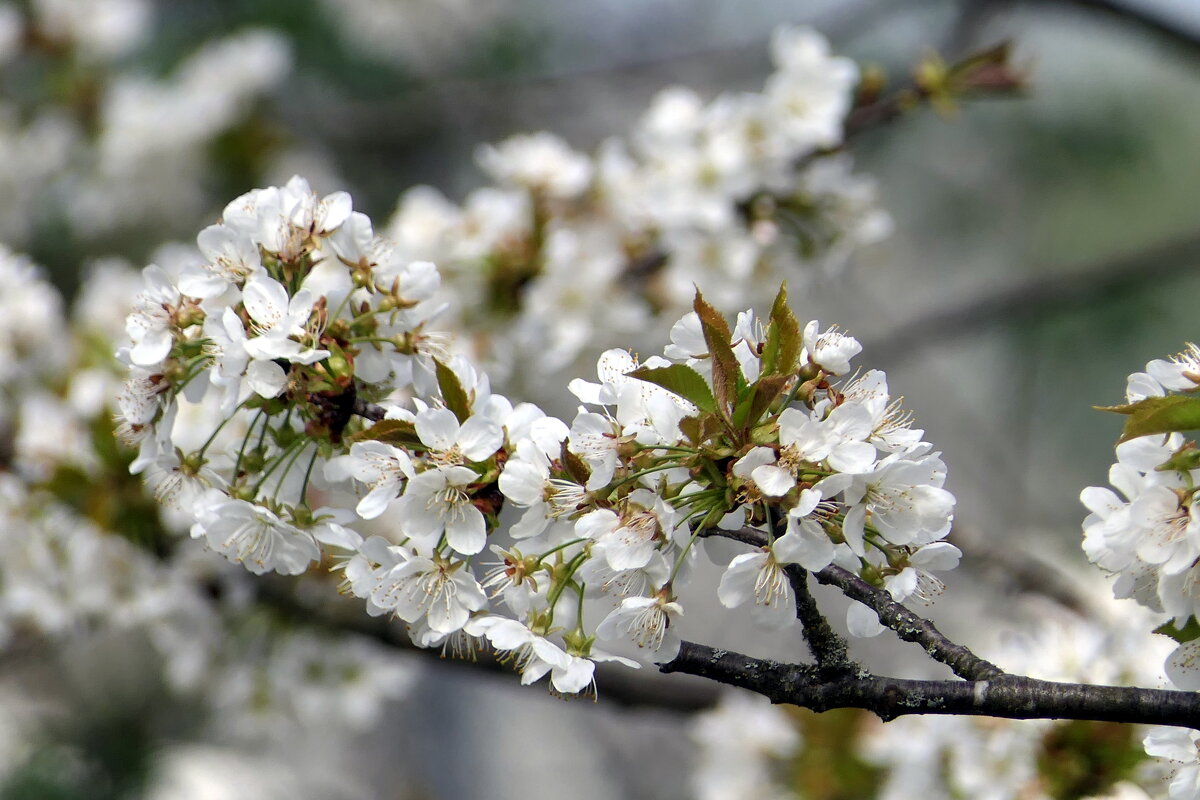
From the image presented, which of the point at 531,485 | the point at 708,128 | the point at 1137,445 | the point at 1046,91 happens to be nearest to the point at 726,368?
the point at 531,485

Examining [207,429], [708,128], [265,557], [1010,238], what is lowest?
[265,557]

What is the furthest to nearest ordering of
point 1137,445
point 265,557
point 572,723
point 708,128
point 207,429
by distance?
point 572,723 → point 708,128 → point 207,429 → point 265,557 → point 1137,445

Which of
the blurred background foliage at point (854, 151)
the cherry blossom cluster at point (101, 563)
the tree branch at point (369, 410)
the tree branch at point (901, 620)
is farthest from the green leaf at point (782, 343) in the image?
the blurred background foliage at point (854, 151)

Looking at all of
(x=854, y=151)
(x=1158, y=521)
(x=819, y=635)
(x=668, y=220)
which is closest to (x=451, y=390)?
(x=819, y=635)

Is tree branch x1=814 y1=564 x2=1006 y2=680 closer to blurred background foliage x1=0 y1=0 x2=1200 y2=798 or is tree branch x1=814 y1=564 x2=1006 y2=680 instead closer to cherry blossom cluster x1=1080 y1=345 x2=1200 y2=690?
cherry blossom cluster x1=1080 y1=345 x2=1200 y2=690

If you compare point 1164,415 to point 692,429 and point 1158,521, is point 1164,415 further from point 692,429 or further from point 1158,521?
point 692,429

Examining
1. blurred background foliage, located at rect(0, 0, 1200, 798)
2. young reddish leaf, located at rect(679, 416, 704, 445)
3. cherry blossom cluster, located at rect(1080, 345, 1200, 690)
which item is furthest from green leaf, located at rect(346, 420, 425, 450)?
blurred background foliage, located at rect(0, 0, 1200, 798)

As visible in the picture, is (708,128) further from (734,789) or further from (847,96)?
(734,789)
